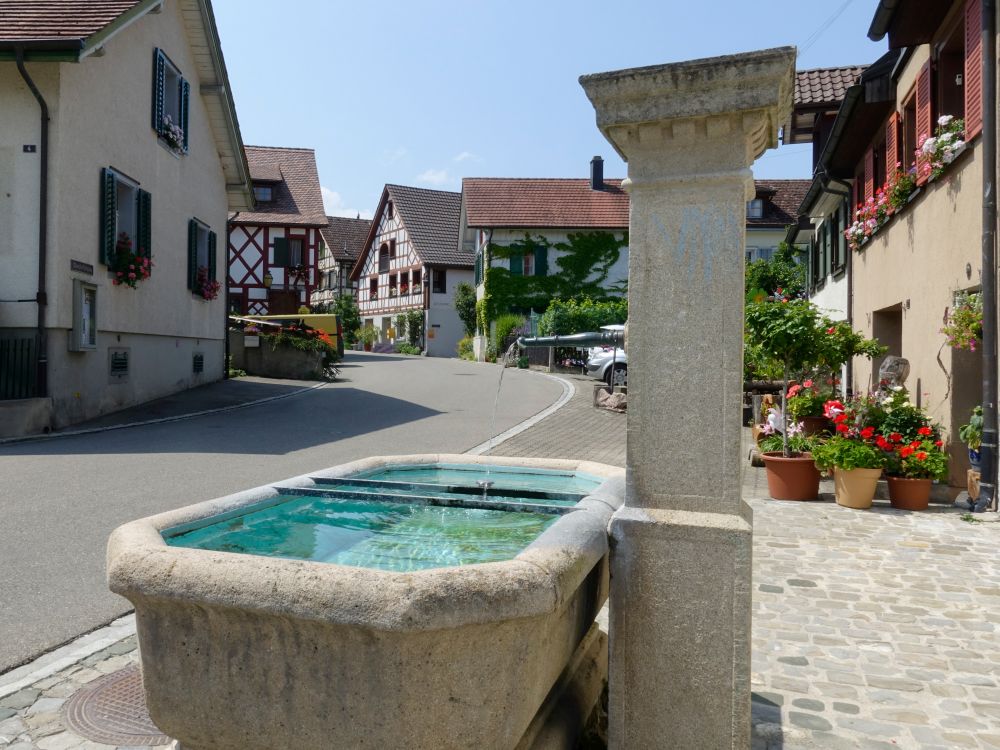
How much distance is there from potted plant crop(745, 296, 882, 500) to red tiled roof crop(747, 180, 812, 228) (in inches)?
1309

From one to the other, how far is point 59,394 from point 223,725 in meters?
11.7

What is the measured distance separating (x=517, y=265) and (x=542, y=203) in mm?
3264

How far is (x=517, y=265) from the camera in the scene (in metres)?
38.6

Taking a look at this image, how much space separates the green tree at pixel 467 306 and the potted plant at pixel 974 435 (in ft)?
117

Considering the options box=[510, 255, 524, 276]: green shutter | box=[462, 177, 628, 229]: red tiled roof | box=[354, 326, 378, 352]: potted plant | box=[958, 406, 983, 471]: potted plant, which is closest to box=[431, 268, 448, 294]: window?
box=[354, 326, 378, 352]: potted plant

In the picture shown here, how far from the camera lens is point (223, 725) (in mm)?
2375

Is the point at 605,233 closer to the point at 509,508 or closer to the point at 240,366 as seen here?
the point at 240,366


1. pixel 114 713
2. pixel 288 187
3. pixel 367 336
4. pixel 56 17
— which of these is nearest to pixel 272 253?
pixel 288 187

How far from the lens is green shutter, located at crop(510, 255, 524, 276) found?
38.5 m

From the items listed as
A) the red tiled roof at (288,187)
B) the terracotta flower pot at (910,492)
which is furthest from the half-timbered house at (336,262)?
the terracotta flower pot at (910,492)

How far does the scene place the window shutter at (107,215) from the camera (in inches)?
540

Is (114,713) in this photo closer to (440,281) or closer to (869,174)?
A: (869,174)

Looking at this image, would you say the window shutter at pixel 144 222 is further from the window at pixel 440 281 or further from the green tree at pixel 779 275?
the window at pixel 440 281

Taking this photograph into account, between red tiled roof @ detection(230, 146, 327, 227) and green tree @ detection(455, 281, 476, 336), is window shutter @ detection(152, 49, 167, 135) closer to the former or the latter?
red tiled roof @ detection(230, 146, 327, 227)
